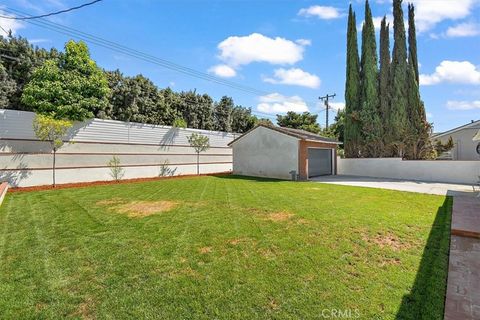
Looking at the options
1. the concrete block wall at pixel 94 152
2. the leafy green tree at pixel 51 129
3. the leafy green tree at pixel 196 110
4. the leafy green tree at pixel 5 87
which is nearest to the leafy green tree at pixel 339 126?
the leafy green tree at pixel 196 110

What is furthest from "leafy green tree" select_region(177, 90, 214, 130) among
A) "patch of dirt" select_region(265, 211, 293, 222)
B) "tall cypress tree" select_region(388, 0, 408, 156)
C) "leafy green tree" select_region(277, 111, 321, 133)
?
"patch of dirt" select_region(265, 211, 293, 222)

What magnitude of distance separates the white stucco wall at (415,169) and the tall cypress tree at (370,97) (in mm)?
1127

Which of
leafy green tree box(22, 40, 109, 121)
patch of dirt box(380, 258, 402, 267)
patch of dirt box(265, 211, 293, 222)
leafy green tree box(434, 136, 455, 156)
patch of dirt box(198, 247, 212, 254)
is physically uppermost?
leafy green tree box(22, 40, 109, 121)

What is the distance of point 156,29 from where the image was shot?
1089cm

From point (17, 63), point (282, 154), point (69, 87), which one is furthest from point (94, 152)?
point (282, 154)

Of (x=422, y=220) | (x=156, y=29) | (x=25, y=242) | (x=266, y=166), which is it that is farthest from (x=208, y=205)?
(x=266, y=166)

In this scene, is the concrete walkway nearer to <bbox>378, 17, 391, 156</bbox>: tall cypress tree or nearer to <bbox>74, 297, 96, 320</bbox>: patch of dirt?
<bbox>74, 297, 96, 320</bbox>: patch of dirt

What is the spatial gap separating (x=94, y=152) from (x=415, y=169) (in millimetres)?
19451

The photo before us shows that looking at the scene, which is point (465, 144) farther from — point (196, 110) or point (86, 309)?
point (86, 309)

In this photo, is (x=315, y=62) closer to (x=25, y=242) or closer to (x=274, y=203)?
(x=274, y=203)

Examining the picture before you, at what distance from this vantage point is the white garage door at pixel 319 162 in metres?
18.2

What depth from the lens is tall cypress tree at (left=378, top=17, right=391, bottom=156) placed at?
18.1 meters

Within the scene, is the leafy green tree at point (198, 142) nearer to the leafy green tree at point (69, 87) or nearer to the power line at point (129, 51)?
the power line at point (129, 51)

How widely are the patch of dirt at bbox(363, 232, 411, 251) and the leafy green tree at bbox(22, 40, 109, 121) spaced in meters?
14.1
